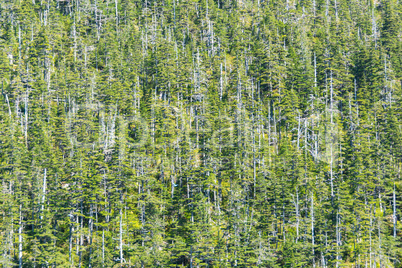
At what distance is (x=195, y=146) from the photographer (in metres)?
63.1

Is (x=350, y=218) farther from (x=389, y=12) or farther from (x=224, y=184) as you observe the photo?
(x=389, y=12)

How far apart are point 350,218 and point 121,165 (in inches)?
1226

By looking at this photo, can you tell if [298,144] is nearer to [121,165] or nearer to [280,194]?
[280,194]

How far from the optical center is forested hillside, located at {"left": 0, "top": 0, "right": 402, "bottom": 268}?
4559 centimetres

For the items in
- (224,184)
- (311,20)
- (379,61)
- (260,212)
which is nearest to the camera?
(260,212)

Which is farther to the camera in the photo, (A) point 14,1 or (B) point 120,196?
(A) point 14,1

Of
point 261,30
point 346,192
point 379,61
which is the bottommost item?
point 346,192

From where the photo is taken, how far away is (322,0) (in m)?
117

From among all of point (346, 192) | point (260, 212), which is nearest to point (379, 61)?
point (346, 192)

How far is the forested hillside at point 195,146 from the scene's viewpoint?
45594mm

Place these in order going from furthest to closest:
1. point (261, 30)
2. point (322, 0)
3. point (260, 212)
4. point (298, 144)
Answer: point (322, 0), point (261, 30), point (298, 144), point (260, 212)

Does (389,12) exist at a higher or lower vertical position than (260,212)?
higher

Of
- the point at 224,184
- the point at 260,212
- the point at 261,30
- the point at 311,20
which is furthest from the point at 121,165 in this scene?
the point at 311,20

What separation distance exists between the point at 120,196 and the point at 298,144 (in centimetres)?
3033
